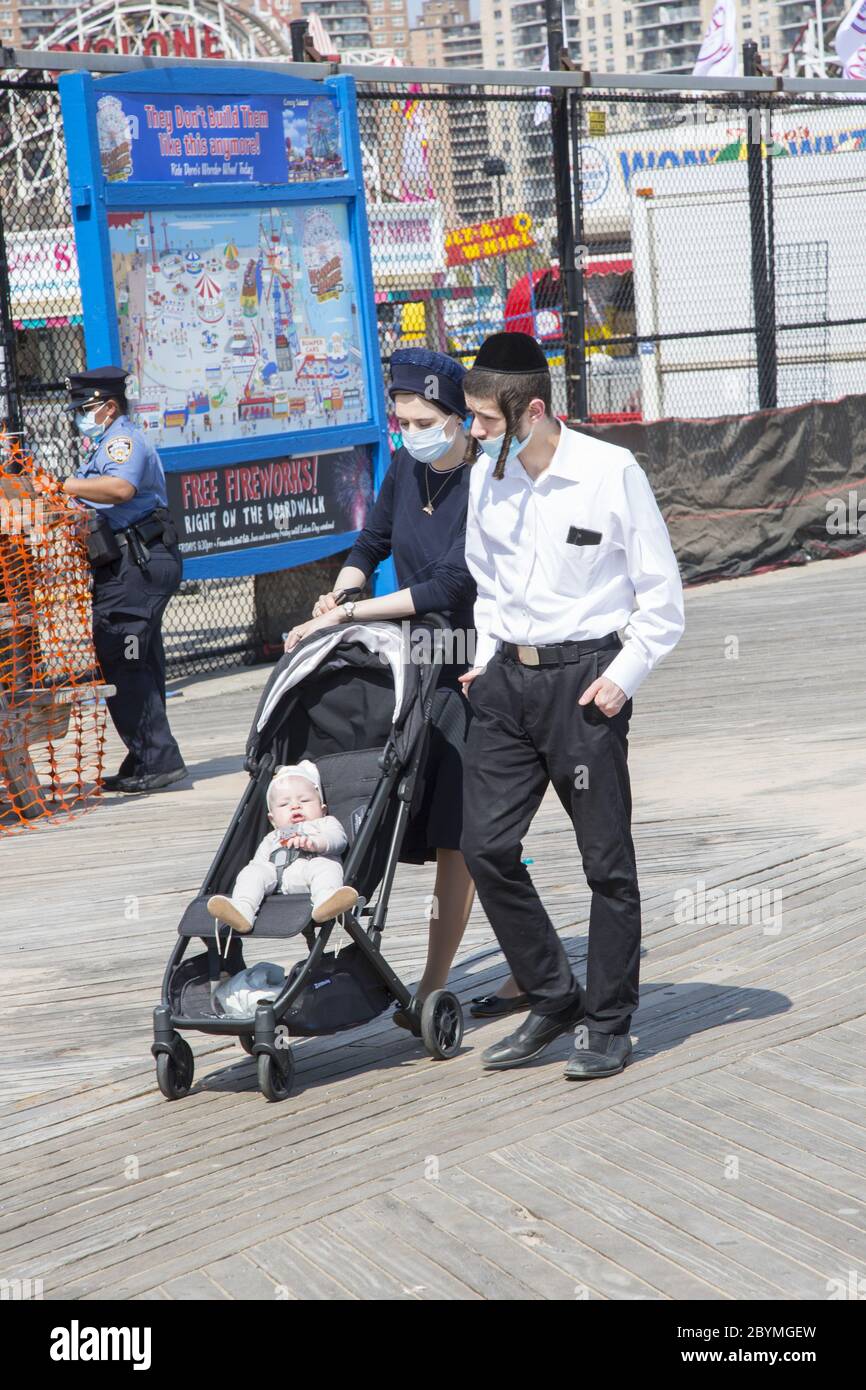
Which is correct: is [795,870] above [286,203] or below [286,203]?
below

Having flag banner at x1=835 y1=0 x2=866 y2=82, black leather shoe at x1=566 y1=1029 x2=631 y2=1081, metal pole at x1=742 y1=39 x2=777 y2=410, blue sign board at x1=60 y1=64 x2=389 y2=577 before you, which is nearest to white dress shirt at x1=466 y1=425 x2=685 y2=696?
black leather shoe at x1=566 y1=1029 x2=631 y2=1081

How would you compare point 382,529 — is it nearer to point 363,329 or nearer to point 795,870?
point 795,870

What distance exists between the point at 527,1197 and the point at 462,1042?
1.11 meters

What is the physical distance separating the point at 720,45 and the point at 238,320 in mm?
13855

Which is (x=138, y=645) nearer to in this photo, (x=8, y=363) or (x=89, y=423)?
(x=89, y=423)

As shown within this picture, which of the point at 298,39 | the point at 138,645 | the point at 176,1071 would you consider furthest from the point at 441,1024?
the point at 298,39

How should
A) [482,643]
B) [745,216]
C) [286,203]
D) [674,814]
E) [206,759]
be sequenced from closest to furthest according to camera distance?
[482,643] → [674,814] → [206,759] → [286,203] → [745,216]

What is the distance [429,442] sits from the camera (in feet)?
16.1

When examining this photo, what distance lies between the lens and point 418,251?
1586 centimetres

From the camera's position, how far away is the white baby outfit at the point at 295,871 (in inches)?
181

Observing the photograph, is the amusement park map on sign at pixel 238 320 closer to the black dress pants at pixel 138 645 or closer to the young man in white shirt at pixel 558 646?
the black dress pants at pixel 138 645

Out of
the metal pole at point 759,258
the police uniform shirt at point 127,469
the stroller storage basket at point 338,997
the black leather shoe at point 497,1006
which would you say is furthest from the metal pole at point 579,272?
the stroller storage basket at point 338,997
